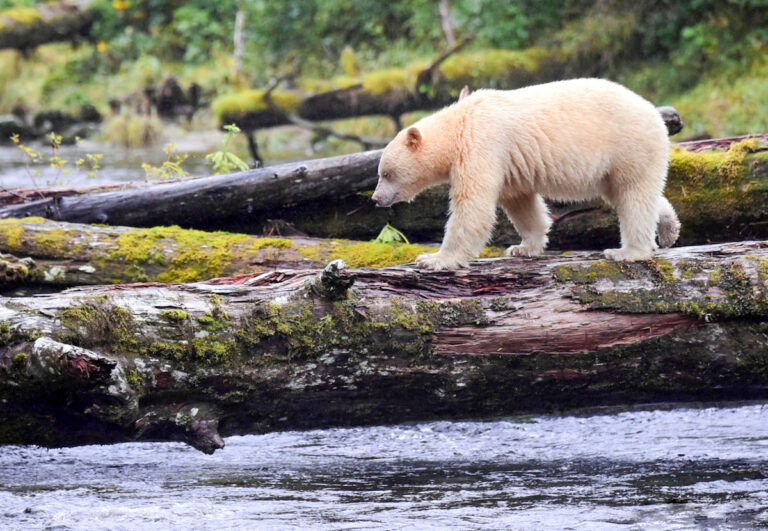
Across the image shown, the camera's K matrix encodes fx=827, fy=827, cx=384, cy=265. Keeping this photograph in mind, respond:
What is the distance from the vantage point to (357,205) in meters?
7.27

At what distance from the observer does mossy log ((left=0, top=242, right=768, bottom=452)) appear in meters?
4.47

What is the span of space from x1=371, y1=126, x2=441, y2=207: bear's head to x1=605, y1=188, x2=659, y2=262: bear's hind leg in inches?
51.5

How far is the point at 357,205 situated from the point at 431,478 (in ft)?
10.0

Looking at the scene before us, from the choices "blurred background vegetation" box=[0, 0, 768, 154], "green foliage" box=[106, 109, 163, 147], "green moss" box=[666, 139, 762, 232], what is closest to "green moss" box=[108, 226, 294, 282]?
"green moss" box=[666, 139, 762, 232]

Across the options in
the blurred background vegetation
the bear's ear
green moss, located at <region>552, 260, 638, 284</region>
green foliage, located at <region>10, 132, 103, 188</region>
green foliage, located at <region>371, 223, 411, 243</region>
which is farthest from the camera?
the blurred background vegetation

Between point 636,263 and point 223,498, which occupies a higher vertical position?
point 636,263

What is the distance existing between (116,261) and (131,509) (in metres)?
2.55

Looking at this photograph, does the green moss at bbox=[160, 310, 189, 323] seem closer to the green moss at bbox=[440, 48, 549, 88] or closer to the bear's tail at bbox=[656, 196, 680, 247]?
the bear's tail at bbox=[656, 196, 680, 247]

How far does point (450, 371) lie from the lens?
4797 millimetres

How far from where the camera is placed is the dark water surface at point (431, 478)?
4074mm

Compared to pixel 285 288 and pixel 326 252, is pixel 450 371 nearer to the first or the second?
pixel 285 288

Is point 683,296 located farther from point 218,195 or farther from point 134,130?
point 134,130

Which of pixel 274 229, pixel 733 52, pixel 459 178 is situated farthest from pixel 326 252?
pixel 733 52

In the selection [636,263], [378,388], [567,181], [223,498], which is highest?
[567,181]
